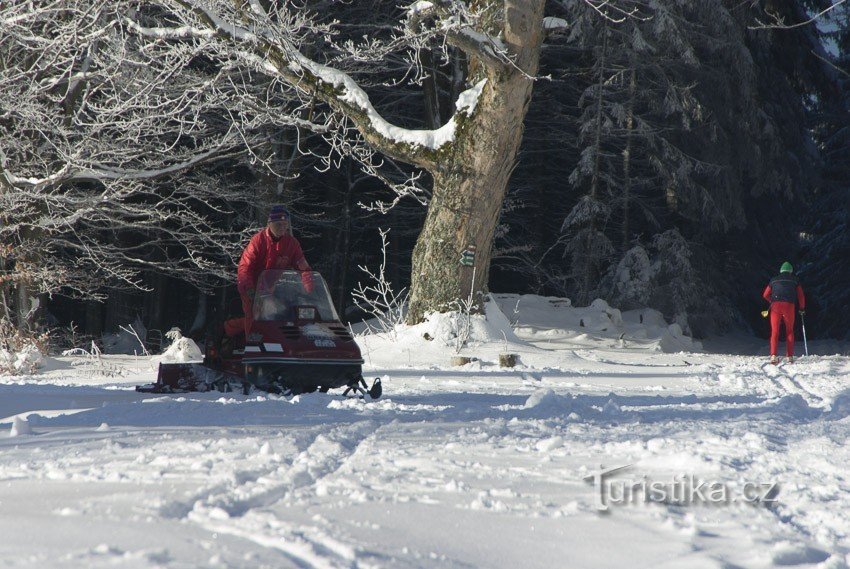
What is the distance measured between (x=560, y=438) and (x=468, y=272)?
7845 millimetres

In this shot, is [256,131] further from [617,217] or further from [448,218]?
[617,217]

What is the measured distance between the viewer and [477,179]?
41.0 feet

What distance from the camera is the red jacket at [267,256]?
7.93 meters

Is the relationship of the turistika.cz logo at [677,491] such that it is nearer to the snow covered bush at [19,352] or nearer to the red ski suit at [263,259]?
the red ski suit at [263,259]

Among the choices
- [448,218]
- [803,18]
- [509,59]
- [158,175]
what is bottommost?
[448,218]

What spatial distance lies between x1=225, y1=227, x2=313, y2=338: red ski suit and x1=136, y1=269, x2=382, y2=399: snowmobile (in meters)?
0.18

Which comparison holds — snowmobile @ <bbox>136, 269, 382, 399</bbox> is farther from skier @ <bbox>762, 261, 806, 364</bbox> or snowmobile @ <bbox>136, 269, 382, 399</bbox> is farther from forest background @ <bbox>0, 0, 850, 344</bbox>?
skier @ <bbox>762, 261, 806, 364</bbox>

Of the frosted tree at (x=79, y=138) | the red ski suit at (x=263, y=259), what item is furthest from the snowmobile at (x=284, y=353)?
the frosted tree at (x=79, y=138)

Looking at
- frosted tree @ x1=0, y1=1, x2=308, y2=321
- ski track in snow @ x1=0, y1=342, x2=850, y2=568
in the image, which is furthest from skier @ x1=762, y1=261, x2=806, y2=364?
ski track in snow @ x1=0, y1=342, x2=850, y2=568

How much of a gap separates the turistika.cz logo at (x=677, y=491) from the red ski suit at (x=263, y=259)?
4.55 m

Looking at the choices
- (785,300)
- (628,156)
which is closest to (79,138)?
(785,300)

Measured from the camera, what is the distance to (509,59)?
11.7 m

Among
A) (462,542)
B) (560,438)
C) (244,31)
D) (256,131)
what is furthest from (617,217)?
(462,542)

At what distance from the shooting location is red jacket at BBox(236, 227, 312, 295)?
793cm
